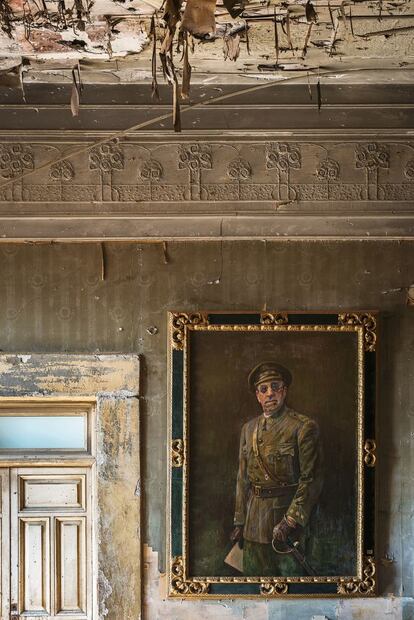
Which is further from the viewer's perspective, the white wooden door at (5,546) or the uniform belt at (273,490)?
the white wooden door at (5,546)

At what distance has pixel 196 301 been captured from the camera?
4129mm

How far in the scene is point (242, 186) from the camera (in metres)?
4.09

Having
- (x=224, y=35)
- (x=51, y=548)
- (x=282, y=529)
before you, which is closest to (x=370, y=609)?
(x=282, y=529)

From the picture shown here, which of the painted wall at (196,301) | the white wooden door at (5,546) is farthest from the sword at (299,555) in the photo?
the white wooden door at (5,546)

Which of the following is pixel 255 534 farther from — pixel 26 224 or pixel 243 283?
pixel 26 224

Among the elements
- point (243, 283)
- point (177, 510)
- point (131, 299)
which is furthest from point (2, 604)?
point (243, 283)

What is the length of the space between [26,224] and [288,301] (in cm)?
139

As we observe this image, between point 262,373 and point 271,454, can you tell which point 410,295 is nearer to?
point 262,373

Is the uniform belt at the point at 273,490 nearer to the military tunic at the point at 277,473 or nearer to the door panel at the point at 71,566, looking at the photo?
the military tunic at the point at 277,473

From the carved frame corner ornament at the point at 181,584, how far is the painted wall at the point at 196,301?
0.43ft

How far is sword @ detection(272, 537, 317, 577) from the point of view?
4.05 metres

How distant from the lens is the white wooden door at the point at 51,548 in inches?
165

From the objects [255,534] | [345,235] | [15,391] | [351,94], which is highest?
[351,94]

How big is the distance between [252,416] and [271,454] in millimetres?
213
